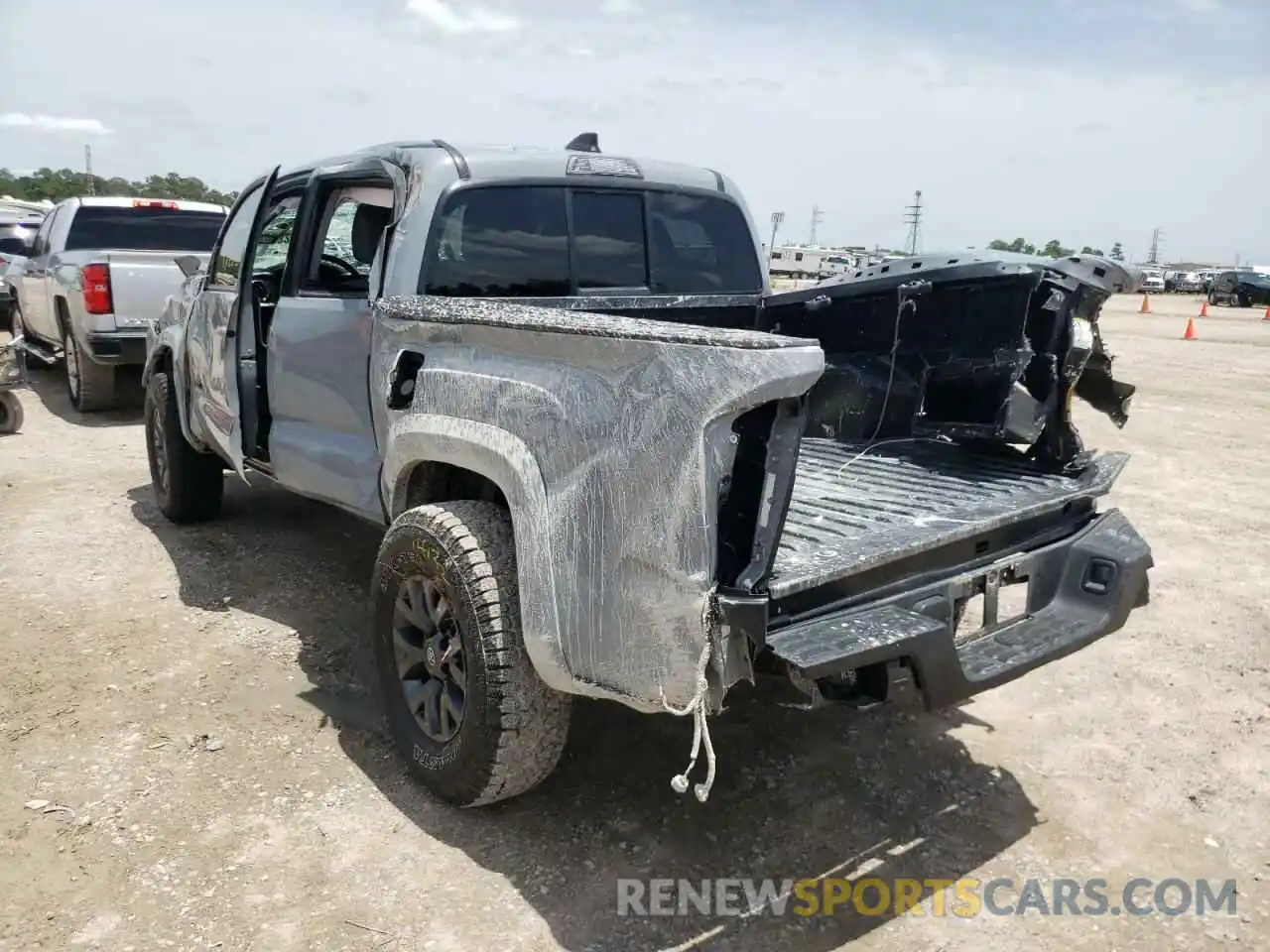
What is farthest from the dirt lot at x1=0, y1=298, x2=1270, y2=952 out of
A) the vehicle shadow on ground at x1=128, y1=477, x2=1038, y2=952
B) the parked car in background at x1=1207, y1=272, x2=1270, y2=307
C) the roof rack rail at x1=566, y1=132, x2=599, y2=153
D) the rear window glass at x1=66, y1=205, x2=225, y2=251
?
the parked car in background at x1=1207, y1=272, x2=1270, y2=307

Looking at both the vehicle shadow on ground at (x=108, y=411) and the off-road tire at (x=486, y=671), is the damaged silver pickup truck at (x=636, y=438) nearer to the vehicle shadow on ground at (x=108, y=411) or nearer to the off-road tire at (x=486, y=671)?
the off-road tire at (x=486, y=671)

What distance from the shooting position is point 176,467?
18.3 feet

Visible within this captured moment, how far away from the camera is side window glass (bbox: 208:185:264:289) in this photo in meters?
4.77

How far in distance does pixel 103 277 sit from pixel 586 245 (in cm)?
613

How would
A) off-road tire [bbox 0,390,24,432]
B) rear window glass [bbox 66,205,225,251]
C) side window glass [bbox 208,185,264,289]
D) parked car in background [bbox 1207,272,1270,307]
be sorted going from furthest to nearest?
parked car in background [bbox 1207,272,1270,307]
rear window glass [bbox 66,205,225,251]
off-road tire [bbox 0,390,24,432]
side window glass [bbox 208,185,264,289]

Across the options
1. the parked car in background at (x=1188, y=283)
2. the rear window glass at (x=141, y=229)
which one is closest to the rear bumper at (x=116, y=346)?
the rear window glass at (x=141, y=229)

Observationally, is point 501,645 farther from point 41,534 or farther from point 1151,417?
point 1151,417

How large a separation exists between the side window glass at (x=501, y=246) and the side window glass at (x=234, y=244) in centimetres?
152

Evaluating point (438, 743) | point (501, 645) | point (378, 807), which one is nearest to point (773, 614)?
point (501, 645)

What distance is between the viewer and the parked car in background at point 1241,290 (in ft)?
124

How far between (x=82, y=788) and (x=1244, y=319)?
3286cm

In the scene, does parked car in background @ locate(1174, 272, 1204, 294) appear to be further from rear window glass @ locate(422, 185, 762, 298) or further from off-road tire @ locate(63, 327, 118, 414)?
rear window glass @ locate(422, 185, 762, 298)

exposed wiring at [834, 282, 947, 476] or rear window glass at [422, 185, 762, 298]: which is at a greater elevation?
rear window glass at [422, 185, 762, 298]

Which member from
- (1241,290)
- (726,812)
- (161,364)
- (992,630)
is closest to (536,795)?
(726,812)
